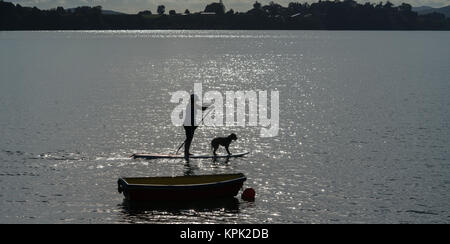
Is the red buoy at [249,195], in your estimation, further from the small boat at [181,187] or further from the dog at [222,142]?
the dog at [222,142]

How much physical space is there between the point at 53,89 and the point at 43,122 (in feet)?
100

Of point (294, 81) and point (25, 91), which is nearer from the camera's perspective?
point (25, 91)

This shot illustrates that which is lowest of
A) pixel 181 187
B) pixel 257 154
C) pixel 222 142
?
pixel 257 154

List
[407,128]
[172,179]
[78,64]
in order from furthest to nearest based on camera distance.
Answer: [78,64]
[407,128]
[172,179]

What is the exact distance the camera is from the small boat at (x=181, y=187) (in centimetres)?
3438

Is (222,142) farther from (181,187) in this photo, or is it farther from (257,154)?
(181,187)

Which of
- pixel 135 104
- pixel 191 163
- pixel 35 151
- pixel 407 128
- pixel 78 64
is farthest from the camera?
pixel 78 64

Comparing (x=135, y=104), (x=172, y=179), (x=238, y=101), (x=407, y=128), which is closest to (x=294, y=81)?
(x=238, y=101)

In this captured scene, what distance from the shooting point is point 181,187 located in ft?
113

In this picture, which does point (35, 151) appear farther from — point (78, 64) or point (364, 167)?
point (78, 64)

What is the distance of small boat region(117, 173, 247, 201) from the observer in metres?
34.4

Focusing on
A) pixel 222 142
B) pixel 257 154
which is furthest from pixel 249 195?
pixel 257 154

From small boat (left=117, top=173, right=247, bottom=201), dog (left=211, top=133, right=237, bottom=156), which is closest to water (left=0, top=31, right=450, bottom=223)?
small boat (left=117, top=173, right=247, bottom=201)
